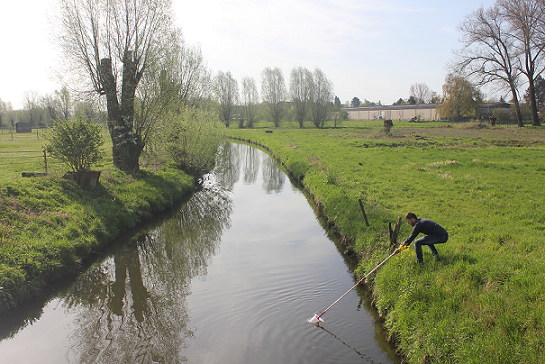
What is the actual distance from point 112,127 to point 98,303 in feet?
39.3

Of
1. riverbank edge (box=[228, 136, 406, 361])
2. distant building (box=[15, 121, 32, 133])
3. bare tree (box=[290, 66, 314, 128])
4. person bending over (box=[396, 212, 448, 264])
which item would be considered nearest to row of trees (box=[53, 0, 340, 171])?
riverbank edge (box=[228, 136, 406, 361])

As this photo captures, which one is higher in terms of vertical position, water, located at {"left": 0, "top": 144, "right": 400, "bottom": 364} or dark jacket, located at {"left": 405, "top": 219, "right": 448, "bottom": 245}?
dark jacket, located at {"left": 405, "top": 219, "right": 448, "bottom": 245}

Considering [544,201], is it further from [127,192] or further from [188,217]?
[127,192]

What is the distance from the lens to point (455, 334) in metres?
4.93

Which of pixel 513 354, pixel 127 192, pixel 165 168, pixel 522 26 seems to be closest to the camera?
pixel 513 354

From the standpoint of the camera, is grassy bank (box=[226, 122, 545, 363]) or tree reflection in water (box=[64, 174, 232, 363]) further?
tree reflection in water (box=[64, 174, 232, 363])

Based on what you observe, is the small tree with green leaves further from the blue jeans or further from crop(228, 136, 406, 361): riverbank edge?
the blue jeans

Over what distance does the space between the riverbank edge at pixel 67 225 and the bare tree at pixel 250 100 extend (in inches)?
2558

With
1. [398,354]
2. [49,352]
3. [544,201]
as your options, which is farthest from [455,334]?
[544,201]

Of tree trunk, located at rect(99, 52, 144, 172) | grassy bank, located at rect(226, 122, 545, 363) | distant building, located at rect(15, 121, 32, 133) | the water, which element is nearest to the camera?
grassy bank, located at rect(226, 122, 545, 363)

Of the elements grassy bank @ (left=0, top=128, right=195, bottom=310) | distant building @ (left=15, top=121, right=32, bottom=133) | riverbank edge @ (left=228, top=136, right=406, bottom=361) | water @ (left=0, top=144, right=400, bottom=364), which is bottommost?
water @ (left=0, top=144, right=400, bottom=364)

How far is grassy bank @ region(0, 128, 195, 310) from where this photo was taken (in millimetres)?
7941

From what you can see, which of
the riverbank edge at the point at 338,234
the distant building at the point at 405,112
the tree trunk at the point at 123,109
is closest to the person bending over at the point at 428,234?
the riverbank edge at the point at 338,234

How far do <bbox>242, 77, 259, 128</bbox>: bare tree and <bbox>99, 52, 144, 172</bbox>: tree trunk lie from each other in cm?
6362
